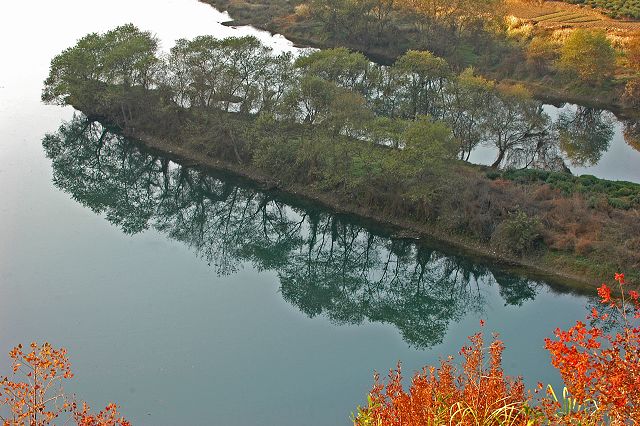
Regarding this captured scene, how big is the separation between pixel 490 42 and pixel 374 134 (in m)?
36.1

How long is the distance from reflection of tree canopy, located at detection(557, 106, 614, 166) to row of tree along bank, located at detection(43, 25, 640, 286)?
182cm

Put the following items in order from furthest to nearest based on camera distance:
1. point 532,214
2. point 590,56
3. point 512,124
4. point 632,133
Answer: point 590,56 < point 632,133 < point 512,124 < point 532,214

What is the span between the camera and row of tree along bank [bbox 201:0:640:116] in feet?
216

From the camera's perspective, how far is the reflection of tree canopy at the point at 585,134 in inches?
2170

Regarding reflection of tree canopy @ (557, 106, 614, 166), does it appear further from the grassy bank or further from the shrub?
the shrub

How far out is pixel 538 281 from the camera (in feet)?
123

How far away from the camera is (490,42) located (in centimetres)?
7469

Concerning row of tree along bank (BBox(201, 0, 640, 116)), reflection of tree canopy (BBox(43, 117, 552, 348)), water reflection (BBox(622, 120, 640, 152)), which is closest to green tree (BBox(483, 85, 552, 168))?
water reflection (BBox(622, 120, 640, 152))

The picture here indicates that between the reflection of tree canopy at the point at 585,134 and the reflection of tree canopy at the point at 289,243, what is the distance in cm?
1988

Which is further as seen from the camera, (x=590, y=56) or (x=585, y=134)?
(x=590, y=56)

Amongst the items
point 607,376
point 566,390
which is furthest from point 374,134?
point 607,376

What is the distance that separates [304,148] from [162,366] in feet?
62.7

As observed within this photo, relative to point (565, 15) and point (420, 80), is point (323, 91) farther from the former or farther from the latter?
point (565, 15)

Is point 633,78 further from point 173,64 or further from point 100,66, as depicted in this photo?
point 100,66
